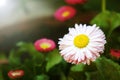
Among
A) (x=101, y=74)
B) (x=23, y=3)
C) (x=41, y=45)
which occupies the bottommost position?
(x=101, y=74)

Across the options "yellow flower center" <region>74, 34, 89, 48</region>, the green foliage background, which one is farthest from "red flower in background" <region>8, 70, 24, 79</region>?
"yellow flower center" <region>74, 34, 89, 48</region>

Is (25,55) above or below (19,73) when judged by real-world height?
above

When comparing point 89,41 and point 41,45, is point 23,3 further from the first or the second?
point 89,41

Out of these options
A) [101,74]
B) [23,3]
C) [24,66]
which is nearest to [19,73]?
[24,66]

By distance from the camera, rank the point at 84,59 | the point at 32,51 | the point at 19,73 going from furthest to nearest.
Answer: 1. the point at 32,51
2. the point at 19,73
3. the point at 84,59

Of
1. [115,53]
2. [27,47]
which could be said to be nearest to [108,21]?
[115,53]

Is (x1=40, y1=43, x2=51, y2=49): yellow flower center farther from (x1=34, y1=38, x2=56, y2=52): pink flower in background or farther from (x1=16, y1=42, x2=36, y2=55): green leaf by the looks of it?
(x1=16, y1=42, x2=36, y2=55): green leaf

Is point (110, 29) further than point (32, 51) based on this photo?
No

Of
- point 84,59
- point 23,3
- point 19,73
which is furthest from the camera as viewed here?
point 23,3
